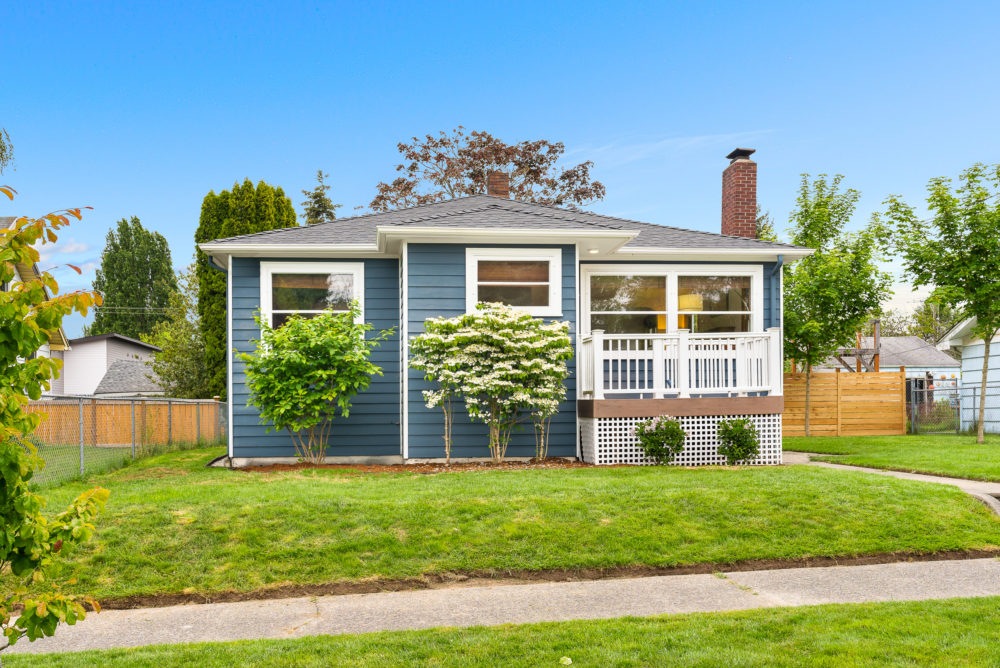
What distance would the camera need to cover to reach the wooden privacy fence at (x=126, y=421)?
11.0 meters

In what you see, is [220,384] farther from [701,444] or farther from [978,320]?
[978,320]

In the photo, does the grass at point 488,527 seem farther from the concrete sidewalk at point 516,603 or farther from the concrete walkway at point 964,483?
the concrete sidewalk at point 516,603

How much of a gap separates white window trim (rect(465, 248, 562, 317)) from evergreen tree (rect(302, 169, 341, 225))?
2484 centimetres

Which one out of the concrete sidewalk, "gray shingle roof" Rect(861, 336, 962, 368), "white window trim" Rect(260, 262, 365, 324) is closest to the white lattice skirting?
"white window trim" Rect(260, 262, 365, 324)

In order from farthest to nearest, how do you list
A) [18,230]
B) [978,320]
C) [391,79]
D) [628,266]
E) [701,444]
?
[391,79], [978,320], [628,266], [701,444], [18,230]

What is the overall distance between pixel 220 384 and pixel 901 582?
1862 centimetres

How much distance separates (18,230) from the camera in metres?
2.75

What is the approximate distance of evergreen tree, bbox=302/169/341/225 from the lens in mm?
35156

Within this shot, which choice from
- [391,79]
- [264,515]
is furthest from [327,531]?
[391,79]

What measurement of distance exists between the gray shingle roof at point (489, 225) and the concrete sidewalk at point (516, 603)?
653cm

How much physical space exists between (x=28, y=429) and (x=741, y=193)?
14669 mm

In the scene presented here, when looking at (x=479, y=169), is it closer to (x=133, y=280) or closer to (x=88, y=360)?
(x=88, y=360)

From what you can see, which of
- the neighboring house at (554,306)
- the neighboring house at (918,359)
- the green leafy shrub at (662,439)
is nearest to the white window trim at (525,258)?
the neighboring house at (554,306)

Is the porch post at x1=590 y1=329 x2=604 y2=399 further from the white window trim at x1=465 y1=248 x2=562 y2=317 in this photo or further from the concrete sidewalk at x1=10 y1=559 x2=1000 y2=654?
the concrete sidewalk at x1=10 y1=559 x2=1000 y2=654
